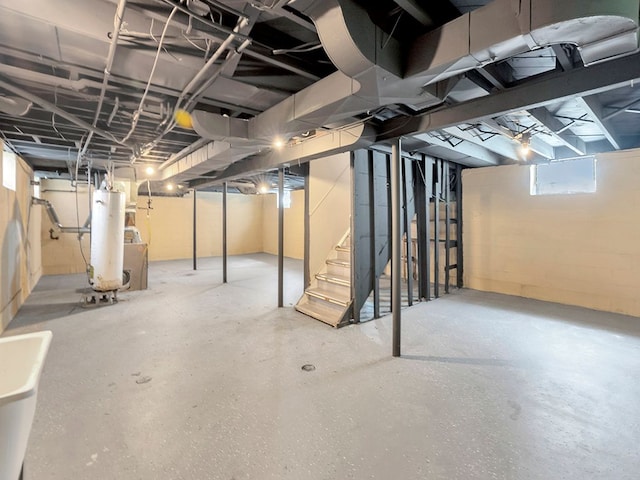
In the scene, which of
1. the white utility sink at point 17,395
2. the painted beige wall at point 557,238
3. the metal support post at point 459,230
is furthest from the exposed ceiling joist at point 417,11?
the metal support post at point 459,230

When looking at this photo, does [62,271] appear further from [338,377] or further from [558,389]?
[558,389]

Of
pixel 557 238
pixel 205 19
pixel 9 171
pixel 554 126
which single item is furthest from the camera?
pixel 557 238

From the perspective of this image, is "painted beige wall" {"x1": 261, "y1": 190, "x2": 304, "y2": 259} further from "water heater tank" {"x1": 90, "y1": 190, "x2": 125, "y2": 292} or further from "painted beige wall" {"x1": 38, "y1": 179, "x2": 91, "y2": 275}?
"water heater tank" {"x1": 90, "y1": 190, "x2": 125, "y2": 292}

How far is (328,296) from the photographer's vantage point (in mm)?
3885

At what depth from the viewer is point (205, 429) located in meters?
1.79

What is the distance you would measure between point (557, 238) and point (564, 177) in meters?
0.94

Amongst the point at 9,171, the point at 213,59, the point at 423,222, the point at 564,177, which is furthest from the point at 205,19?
the point at 564,177

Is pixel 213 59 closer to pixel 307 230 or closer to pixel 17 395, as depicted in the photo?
pixel 17 395

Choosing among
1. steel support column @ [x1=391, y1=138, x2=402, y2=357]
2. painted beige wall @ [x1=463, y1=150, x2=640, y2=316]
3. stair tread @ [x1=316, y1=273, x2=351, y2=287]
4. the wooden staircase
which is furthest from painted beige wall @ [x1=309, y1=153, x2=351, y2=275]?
painted beige wall @ [x1=463, y1=150, x2=640, y2=316]

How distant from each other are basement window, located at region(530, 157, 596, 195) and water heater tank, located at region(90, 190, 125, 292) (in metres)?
6.17

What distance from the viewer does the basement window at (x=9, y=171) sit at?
3.63 m

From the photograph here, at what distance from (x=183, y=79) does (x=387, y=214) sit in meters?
2.72

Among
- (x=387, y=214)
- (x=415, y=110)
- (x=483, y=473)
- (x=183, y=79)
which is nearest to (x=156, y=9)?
(x=183, y=79)

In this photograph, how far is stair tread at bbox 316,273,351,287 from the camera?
3822 mm
